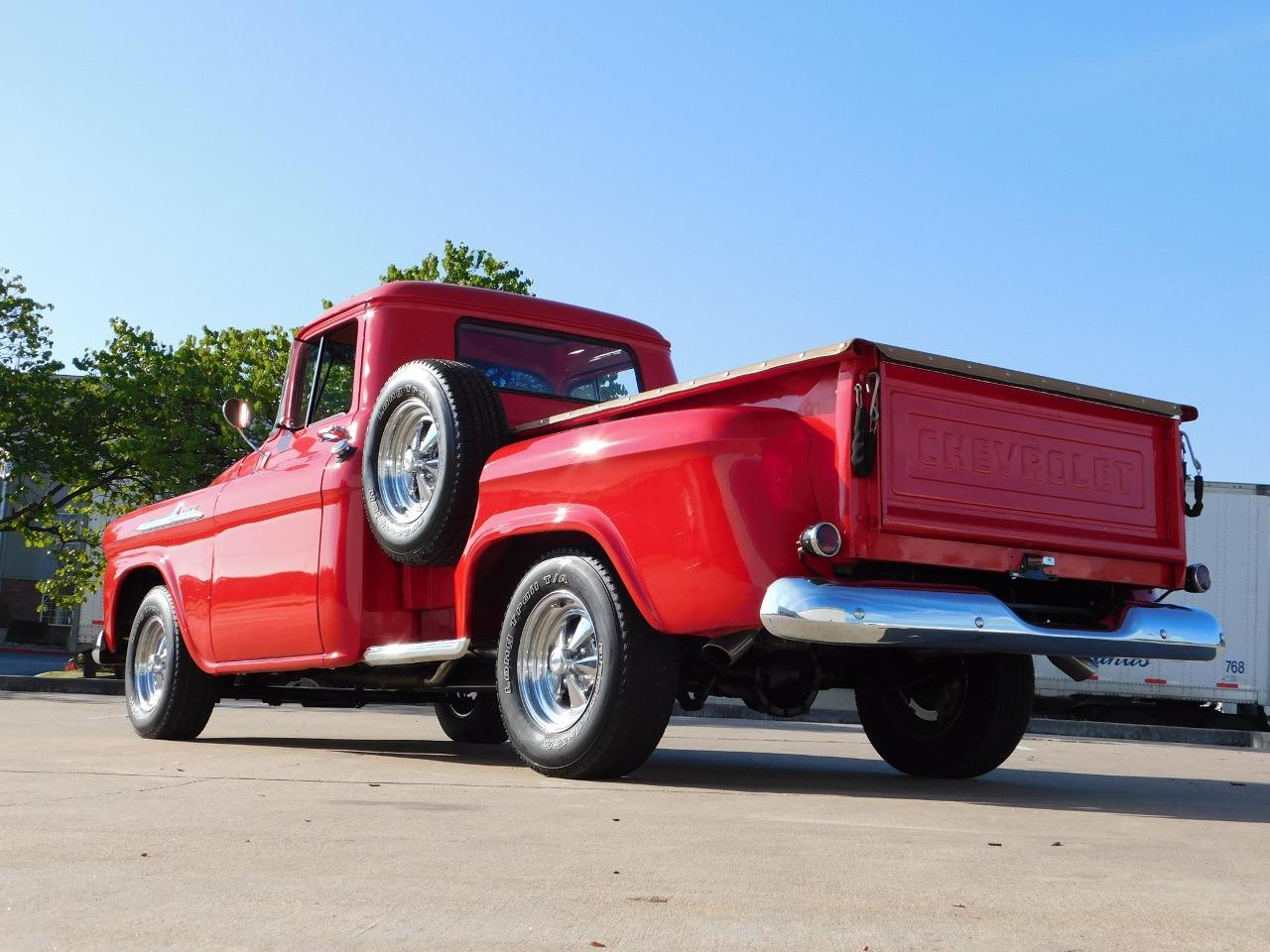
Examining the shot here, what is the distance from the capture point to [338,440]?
730 cm

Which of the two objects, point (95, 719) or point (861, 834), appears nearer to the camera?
point (861, 834)

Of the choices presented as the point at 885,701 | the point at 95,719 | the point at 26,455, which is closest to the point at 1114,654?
the point at 885,701

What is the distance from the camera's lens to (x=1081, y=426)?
5.93 meters

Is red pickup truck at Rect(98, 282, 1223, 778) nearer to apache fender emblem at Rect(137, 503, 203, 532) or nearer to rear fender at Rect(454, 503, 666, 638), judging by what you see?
rear fender at Rect(454, 503, 666, 638)

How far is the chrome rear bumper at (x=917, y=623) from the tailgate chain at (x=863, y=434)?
0.43 metres

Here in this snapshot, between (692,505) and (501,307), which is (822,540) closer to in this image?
(692,505)

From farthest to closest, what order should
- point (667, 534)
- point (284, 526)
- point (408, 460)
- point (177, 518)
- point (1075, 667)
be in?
point (177, 518)
point (284, 526)
point (408, 460)
point (1075, 667)
point (667, 534)

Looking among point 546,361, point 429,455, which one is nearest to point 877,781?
point 429,455

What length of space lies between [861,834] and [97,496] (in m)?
33.7

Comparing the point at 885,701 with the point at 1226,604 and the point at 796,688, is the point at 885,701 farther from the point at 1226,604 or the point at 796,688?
the point at 1226,604

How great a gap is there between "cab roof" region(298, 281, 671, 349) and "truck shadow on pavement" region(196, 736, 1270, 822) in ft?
7.72

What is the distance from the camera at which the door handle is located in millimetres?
7164

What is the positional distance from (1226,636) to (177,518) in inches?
602

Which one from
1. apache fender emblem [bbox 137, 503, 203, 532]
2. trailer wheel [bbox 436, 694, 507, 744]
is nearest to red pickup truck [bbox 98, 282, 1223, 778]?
apache fender emblem [bbox 137, 503, 203, 532]
